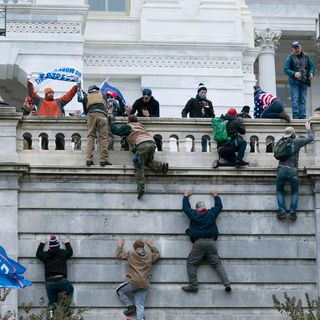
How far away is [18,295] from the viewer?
47125 mm

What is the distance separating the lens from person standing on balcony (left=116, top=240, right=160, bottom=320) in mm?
47250

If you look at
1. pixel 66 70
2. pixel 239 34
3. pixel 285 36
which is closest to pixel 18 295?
pixel 66 70

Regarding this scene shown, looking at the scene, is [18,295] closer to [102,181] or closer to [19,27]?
[102,181]

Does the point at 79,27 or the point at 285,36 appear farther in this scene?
the point at 285,36

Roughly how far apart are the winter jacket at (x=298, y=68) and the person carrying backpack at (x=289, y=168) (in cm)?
307

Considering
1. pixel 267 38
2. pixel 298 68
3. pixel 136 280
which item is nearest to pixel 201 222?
pixel 136 280

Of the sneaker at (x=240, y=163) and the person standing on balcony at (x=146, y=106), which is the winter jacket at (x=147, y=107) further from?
the sneaker at (x=240, y=163)

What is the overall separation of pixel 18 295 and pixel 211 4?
16.1 metres

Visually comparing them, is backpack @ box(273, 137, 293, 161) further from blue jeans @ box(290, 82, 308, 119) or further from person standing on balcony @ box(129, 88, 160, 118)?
person standing on balcony @ box(129, 88, 160, 118)

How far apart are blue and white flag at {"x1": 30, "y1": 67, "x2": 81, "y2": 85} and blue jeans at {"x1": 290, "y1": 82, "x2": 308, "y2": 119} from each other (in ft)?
19.5

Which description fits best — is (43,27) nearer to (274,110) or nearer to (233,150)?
(274,110)

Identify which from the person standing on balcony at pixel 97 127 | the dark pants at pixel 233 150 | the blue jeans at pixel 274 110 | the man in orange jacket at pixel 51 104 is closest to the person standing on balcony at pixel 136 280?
the person standing on balcony at pixel 97 127

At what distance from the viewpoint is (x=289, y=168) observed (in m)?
48.1

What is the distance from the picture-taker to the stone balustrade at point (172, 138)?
159 ft
